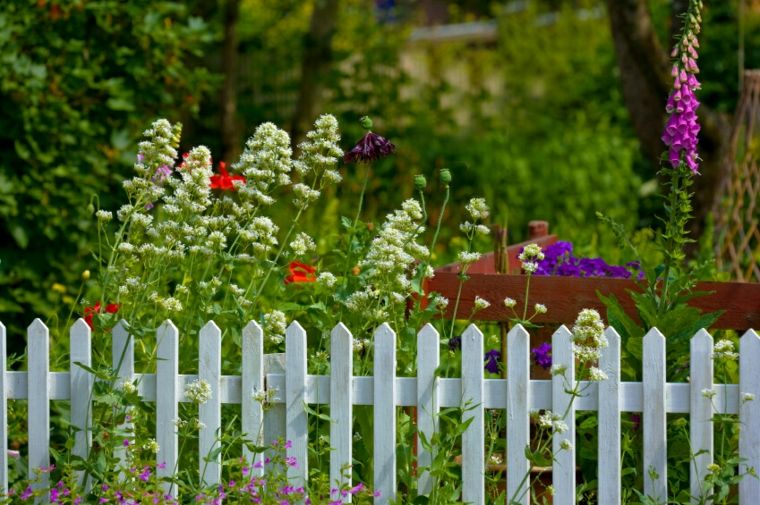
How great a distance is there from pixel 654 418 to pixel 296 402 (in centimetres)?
92

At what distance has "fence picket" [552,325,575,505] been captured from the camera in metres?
2.91

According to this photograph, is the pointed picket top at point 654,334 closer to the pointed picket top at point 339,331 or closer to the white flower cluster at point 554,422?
the white flower cluster at point 554,422

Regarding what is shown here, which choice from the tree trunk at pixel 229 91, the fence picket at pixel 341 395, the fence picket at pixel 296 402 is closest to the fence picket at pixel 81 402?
the fence picket at pixel 296 402

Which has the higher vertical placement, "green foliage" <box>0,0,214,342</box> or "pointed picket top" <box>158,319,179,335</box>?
"green foliage" <box>0,0,214,342</box>

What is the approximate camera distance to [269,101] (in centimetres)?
1041

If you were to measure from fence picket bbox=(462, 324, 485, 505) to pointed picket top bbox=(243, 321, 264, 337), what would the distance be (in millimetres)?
526

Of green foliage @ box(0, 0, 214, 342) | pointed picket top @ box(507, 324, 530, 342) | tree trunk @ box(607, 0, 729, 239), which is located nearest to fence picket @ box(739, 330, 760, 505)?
pointed picket top @ box(507, 324, 530, 342)

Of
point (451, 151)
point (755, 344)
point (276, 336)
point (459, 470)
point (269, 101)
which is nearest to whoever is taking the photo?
point (755, 344)

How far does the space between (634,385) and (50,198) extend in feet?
10.1

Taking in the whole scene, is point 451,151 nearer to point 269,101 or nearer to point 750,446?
point 269,101

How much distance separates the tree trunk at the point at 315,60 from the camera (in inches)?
346

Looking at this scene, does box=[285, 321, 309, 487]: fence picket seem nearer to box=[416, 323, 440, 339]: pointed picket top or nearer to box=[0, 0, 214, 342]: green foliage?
box=[416, 323, 440, 339]: pointed picket top

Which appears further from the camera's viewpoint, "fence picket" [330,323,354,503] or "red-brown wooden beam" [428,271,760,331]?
"red-brown wooden beam" [428,271,760,331]

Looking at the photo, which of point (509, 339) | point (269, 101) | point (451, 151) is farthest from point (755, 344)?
point (269, 101)
